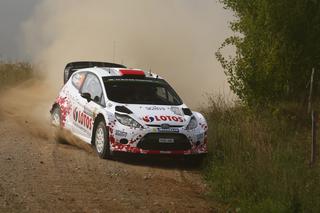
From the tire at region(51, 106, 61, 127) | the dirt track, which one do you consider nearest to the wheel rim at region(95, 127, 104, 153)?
the dirt track

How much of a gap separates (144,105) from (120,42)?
18927mm

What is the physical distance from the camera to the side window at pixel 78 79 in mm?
15227

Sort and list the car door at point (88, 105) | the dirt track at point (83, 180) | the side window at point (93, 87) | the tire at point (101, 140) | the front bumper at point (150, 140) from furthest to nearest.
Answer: the side window at point (93, 87) < the car door at point (88, 105) < the tire at point (101, 140) < the front bumper at point (150, 140) < the dirt track at point (83, 180)

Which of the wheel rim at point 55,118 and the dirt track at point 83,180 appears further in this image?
the wheel rim at point 55,118

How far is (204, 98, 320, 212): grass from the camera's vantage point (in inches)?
391

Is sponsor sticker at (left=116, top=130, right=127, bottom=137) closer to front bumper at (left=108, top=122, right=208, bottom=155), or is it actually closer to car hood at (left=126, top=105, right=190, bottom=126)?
front bumper at (left=108, top=122, right=208, bottom=155)

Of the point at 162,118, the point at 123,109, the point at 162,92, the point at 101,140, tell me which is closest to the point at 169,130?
the point at 162,118

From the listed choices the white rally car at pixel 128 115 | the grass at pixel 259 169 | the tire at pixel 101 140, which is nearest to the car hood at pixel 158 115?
the white rally car at pixel 128 115

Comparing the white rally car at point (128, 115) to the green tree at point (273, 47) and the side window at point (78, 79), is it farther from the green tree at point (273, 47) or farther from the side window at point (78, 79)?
the green tree at point (273, 47)

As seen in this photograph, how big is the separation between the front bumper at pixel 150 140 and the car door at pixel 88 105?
0.93 meters

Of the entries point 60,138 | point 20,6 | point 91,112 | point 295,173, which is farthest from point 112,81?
point 20,6

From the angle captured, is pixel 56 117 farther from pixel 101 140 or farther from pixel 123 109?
pixel 123 109

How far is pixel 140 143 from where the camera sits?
1280 centimetres

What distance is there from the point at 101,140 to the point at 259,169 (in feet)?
11.4
